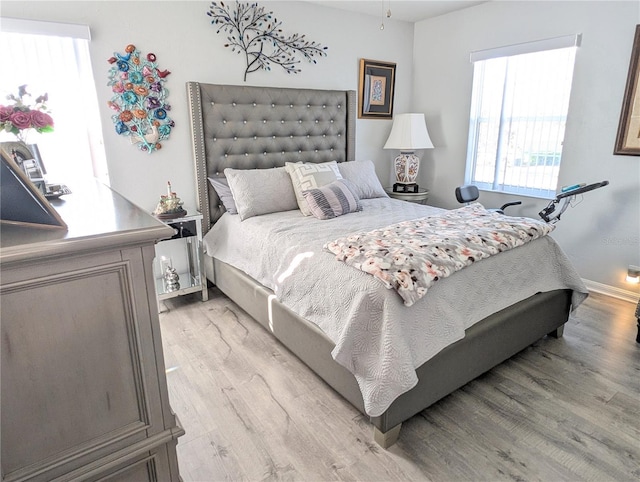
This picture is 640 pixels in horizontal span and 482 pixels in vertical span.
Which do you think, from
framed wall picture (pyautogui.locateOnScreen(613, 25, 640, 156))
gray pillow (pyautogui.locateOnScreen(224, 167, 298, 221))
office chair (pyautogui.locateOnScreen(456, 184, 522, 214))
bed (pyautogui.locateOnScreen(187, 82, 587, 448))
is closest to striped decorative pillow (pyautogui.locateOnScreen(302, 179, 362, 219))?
bed (pyautogui.locateOnScreen(187, 82, 587, 448))

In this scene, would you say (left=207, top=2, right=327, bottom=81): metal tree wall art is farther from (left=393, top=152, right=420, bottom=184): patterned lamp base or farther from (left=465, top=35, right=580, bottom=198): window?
(left=465, top=35, right=580, bottom=198): window

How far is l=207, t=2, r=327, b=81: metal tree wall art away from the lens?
3.05 metres

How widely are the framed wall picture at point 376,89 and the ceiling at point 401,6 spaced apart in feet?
1.44

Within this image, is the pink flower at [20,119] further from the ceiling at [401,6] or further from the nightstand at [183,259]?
the ceiling at [401,6]

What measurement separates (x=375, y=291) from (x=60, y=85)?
97.3 inches

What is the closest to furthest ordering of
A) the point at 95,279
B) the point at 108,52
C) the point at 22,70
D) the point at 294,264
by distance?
the point at 95,279, the point at 294,264, the point at 22,70, the point at 108,52

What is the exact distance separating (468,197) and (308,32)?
203 cm

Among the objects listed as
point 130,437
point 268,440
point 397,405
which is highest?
point 130,437

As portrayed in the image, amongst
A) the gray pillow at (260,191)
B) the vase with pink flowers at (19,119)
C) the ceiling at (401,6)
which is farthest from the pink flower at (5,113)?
the ceiling at (401,6)

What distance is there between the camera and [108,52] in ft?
8.75

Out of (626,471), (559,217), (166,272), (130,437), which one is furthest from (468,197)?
(130,437)

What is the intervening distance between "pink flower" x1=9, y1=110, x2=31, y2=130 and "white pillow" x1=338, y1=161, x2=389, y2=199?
2.37 m

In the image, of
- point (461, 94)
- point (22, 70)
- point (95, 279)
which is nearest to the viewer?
point (95, 279)

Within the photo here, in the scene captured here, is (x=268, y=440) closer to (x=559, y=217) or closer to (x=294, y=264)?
(x=294, y=264)
